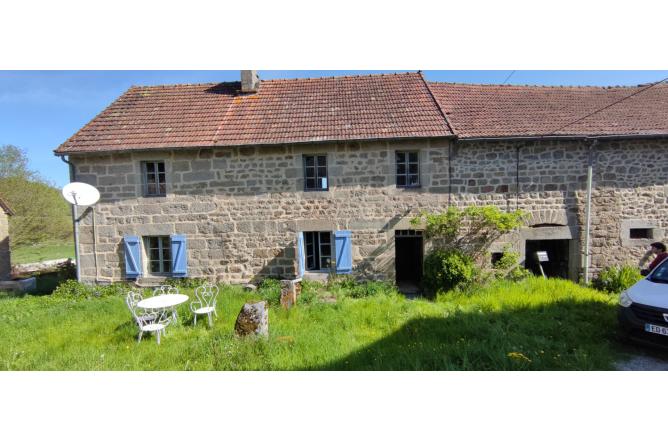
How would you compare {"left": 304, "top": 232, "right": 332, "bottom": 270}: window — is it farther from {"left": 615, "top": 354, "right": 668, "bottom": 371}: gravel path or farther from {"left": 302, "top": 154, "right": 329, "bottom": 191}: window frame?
{"left": 615, "top": 354, "right": 668, "bottom": 371}: gravel path

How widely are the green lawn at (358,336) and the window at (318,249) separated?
1266 millimetres

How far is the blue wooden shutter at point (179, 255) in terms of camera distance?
7.30m

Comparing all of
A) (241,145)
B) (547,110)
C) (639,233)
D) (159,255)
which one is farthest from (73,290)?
(639,233)

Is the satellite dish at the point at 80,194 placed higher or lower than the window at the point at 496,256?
higher

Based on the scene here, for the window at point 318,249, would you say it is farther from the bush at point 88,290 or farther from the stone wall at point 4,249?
the stone wall at point 4,249

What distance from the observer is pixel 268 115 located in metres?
7.73

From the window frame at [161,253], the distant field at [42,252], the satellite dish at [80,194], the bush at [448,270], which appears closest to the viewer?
the bush at [448,270]

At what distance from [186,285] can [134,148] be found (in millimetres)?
3848

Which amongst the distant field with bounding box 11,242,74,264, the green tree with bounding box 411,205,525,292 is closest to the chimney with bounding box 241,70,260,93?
the green tree with bounding box 411,205,525,292

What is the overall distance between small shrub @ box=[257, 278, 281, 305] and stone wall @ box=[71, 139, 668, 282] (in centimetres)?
32

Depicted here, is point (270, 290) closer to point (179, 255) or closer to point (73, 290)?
point (179, 255)

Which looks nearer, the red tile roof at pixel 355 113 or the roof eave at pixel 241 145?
the roof eave at pixel 241 145

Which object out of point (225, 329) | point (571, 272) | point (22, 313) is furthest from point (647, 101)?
point (22, 313)

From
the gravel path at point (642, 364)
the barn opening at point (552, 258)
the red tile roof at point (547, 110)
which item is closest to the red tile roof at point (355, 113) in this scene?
the red tile roof at point (547, 110)
